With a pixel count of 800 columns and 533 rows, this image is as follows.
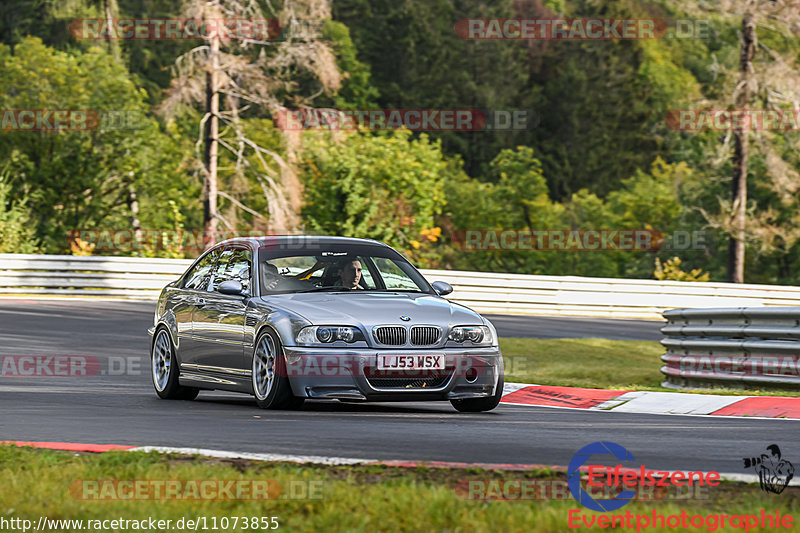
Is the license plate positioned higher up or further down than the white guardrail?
higher up

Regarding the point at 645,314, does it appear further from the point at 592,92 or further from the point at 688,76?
the point at 688,76

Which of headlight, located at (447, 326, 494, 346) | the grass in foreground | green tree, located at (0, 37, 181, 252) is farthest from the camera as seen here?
green tree, located at (0, 37, 181, 252)

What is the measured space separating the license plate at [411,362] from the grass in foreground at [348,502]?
3.40 m

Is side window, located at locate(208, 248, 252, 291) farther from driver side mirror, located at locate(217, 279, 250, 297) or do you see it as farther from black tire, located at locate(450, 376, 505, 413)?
black tire, located at locate(450, 376, 505, 413)

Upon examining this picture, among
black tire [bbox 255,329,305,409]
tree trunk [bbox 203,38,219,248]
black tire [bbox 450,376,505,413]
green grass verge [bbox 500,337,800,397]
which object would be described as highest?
tree trunk [bbox 203,38,219,248]

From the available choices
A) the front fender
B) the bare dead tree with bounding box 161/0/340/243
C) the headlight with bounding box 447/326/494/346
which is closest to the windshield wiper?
the headlight with bounding box 447/326/494/346

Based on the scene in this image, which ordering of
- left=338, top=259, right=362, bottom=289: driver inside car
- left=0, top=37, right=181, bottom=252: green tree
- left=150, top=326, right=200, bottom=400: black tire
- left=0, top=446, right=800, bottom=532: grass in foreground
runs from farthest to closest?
left=0, top=37, right=181, bottom=252: green tree
left=150, top=326, right=200, bottom=400: black tire
left=338, top=259, right=362, bottom=289: driver inside car
left=0, top=446, right=800, bottom=532: grass in foreground

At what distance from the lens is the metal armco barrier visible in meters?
13.5

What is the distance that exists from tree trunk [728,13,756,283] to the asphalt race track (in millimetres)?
29152

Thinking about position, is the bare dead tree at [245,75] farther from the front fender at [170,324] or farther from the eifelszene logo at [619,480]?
the eifelszene logo at [619,480]

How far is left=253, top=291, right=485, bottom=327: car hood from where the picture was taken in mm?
10734

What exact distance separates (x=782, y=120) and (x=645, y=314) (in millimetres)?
10212

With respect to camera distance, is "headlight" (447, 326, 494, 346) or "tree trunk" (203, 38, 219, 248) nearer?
"headlight" (447, 326, 494, 346)

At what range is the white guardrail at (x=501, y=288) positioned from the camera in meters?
28.0
